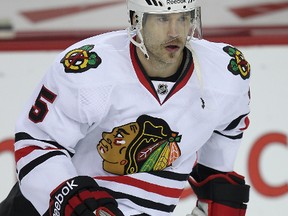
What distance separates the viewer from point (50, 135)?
2.73 metres

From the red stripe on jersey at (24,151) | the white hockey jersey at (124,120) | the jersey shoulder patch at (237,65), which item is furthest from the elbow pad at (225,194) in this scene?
the red stripe on jersey at (24,151)

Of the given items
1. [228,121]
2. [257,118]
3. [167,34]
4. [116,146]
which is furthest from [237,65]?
[257,118]

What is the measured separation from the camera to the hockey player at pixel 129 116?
8.91ft

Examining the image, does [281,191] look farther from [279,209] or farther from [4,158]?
[4,158]

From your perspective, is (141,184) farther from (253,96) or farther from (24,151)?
(253,96)

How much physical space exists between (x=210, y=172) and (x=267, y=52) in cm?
108

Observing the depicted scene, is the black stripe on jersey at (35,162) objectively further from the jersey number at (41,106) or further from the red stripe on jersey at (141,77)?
the red stripe on jersey at (141,77)

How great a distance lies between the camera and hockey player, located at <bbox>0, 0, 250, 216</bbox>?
107 inches

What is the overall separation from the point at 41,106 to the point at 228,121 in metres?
0.53

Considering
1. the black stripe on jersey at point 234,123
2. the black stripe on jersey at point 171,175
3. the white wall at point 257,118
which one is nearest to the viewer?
the black stripe on jersey at point 171,175

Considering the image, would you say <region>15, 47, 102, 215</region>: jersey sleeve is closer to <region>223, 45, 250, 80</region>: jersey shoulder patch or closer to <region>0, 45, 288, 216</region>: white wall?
<region>223, 45, 250, 80</region>: jersey shoulder patch

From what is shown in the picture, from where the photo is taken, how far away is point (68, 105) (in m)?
2.71

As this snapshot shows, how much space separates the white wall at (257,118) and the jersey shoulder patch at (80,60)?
48.0 inches

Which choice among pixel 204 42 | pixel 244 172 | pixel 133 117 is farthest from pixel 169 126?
pixel 244 172
